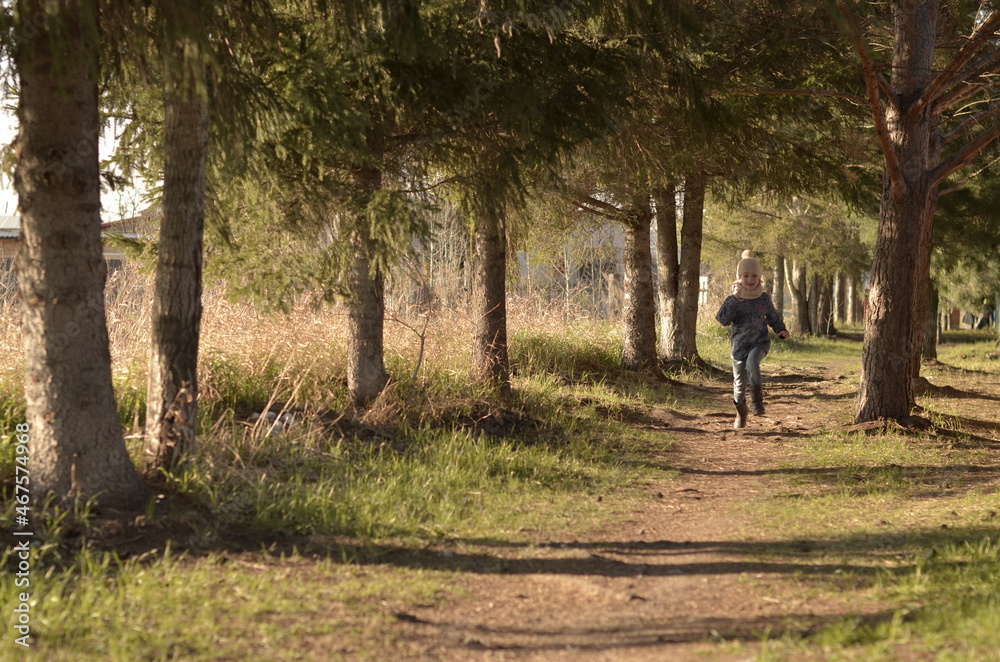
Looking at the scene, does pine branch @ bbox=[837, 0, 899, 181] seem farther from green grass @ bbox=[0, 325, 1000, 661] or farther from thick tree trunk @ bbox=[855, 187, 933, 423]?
green grass @ bbox=[0, 325, 1000, 661]

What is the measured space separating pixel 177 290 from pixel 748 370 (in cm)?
655

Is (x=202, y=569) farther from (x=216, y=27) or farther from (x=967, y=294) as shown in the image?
(x=967, y=294)

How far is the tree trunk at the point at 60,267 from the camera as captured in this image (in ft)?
15.5

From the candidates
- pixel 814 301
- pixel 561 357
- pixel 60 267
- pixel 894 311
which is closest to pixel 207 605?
pixel 60 267

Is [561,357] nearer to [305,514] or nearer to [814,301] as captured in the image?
[305,514]

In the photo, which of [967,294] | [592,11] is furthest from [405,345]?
[967,294]

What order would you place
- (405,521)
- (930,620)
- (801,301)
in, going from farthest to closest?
1. (801,301)
2. (405,521)
3. (930,620)

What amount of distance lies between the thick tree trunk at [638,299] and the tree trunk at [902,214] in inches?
197

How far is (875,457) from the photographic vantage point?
851 cm

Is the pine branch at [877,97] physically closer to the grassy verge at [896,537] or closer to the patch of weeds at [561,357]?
the grassy verge at [896,537]

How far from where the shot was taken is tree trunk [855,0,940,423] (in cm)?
941

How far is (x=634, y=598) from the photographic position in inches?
178

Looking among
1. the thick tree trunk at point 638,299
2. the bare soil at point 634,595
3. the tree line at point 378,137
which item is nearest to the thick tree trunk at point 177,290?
the tree line at point 378,137

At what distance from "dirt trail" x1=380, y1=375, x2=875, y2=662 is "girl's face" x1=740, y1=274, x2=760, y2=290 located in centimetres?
329
